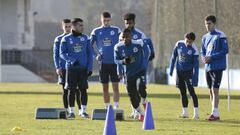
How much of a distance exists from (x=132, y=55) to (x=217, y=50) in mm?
2141

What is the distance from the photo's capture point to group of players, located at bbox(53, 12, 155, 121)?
17.4 meters

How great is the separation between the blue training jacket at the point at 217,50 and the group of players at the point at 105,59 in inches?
50.8

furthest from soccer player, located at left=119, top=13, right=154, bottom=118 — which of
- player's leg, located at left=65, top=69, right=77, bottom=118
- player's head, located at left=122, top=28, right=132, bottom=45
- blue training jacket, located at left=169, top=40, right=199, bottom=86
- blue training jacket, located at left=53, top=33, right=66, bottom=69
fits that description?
blue training jacket, located at left=53, top=33, right=66, bottom=69

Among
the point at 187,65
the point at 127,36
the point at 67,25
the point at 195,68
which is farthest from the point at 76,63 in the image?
the point at 195,68

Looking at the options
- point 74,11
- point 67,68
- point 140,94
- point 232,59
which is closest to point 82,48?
point 67,68

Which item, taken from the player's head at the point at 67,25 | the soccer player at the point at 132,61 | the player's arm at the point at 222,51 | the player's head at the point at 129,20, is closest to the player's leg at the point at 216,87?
the player's arm at the point at 222,51

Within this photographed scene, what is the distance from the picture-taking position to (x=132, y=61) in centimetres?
1739

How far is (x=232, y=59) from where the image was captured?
41.3 metres

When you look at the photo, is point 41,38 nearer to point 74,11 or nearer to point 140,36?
point 74,11

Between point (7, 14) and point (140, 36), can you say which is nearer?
point (140, 36)

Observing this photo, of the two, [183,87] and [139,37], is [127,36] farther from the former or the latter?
[183,87]

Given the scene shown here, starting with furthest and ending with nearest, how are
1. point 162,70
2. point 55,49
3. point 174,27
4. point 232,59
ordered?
point 162,70 < point 174,27 < point 232,59 < point 55,49

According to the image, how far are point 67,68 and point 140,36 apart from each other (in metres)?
1.77

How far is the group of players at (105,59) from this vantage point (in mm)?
17391
